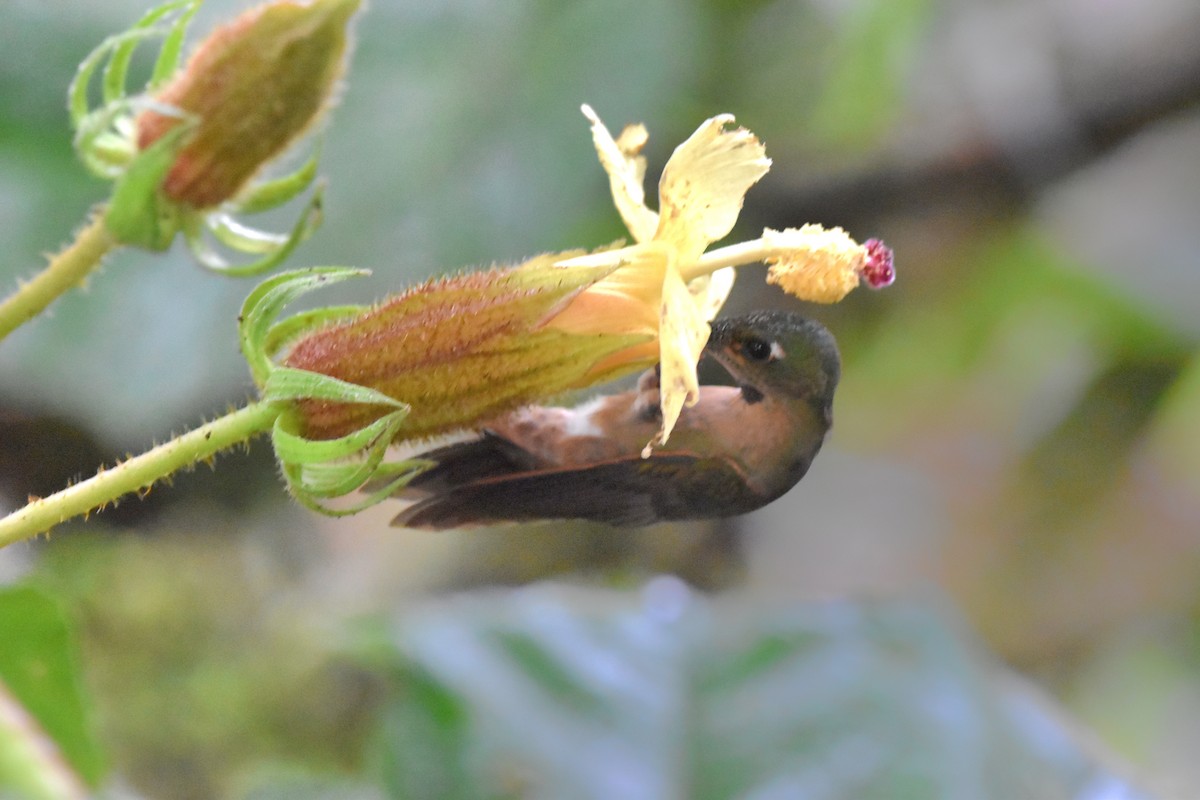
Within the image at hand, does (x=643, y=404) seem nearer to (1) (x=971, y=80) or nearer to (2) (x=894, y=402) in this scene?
(2) (x=894, y=402)

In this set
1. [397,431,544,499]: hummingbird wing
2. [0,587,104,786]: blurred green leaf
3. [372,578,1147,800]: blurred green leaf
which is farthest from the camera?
[372,578,1147,800]: blurred green leaf

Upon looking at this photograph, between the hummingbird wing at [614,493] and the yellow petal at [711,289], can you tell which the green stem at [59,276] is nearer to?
the hummingbird wing at [614,493]

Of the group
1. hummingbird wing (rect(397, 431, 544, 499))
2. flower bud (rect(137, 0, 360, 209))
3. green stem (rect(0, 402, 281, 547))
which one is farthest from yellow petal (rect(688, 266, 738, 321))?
flower bud (rect(137, 0, 360, 209))

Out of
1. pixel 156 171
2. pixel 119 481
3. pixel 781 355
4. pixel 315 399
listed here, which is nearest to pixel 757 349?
pixel 781 355

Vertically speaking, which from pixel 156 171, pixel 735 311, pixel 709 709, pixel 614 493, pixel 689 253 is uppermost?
pixel 735 311

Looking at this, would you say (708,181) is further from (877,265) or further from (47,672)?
(47,672)

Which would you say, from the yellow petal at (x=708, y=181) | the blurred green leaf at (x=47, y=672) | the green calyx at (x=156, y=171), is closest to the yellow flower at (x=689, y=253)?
the yellow petal at (x=708, y=181)

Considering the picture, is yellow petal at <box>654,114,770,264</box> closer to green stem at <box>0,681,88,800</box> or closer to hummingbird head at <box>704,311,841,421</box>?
hummingbird head at <box>704,311,841,421</box>
